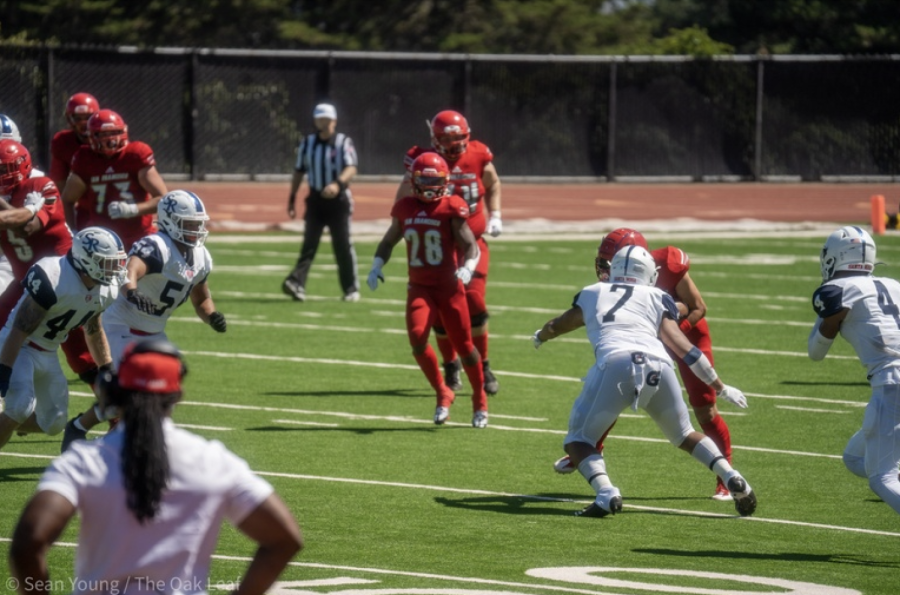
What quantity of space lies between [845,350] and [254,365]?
216 inches

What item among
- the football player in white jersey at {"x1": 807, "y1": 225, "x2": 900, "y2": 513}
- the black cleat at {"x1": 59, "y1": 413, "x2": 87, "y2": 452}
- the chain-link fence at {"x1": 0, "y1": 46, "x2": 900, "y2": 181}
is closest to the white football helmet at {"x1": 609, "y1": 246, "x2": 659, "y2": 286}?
the football player in white jersey at {"x1": 807, "y1": 225, "x2": 900, "y2": 513}

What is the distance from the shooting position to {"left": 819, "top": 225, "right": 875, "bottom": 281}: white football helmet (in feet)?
25.2

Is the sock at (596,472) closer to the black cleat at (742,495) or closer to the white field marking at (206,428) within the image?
the black cleat at (742,495)

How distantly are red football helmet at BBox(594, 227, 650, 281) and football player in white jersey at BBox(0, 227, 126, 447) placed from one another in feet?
8.32

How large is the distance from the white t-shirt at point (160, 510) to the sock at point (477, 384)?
21.6 ft

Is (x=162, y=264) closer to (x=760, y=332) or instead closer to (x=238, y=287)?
(x=760, y=332)

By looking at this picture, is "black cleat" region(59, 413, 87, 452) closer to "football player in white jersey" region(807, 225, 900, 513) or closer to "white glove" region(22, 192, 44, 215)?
"white glove" region(22, 192, 44, 215)

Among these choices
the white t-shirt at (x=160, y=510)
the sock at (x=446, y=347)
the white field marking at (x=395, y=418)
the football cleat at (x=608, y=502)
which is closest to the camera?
the white t-shirt at (x=160, y=510)

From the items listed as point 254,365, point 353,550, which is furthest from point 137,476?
point 254,365

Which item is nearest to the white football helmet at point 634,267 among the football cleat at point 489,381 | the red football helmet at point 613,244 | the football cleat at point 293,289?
the red football helmet at point 613,244

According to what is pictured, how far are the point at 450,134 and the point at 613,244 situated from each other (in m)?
3.49

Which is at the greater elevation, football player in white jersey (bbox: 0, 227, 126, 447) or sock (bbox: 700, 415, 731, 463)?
football player in white jersey (bbox: 0, 227, 126, 447)

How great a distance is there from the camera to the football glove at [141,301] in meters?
8.75

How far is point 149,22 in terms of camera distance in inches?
1457
